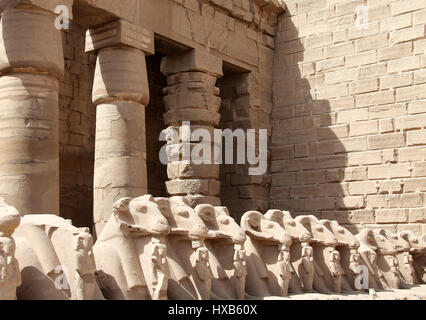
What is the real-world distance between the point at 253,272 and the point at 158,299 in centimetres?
170

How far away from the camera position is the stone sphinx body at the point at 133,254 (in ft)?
16.8

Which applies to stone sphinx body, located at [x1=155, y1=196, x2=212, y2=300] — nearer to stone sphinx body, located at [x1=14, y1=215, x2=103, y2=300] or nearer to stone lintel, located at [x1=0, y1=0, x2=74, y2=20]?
stone sphinx body, located at [x1=14, y1=215, x2=103, y2=300]

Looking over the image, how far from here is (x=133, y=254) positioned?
529cm

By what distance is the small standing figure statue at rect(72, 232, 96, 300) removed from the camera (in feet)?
14.9

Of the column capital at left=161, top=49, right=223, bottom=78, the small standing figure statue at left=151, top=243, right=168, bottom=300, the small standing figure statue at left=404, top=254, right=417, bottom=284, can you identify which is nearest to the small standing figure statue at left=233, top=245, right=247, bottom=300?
the small standing figure statue at left=151, top=243, right=168, bottom=300

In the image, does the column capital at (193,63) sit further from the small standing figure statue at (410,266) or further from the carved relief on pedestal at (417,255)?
the small standing figure statue at (410,266)

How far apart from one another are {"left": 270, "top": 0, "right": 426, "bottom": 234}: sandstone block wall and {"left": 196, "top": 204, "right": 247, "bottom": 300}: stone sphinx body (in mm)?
5054

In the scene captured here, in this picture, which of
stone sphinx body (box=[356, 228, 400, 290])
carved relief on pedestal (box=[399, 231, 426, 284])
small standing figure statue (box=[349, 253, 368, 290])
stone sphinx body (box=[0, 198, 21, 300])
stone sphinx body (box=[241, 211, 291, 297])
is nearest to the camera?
stone sphinx body (box=[0, 198, 21, 300])

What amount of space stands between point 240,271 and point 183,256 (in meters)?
0.61

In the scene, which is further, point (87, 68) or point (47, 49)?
point (87, 68)

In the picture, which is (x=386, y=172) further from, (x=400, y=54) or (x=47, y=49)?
(x=47, y=49)

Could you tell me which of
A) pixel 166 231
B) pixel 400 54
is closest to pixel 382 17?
pixel 400 54

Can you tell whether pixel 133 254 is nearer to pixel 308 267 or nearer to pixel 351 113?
pixel 308 267

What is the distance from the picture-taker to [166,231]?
534 cm
